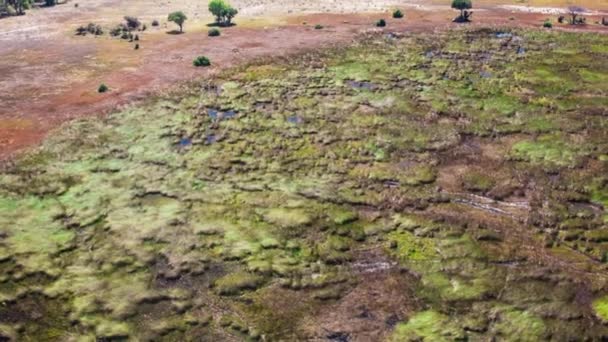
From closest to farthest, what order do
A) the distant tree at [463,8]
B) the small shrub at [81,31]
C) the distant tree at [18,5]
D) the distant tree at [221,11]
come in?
1. the small shrub at [81,31]
2. the distant tree at [463,8]
3. the distant tree at [221,11]
4. the distant tree at [18,5]

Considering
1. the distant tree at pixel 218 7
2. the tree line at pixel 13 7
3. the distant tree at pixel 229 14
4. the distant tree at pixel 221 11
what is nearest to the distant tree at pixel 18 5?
the tree line at pixel 13 7

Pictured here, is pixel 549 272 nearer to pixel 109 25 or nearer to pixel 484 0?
pixel 109 25

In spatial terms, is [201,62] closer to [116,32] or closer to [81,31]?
[116,32]

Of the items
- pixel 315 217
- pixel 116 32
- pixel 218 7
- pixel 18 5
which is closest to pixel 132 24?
pixel 116 32

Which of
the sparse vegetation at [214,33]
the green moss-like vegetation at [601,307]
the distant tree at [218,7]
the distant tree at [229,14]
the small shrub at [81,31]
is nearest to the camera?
the green moss-like vegetation at [601,307]

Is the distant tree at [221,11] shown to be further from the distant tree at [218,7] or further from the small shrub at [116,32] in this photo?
the small shrub at [116,32]

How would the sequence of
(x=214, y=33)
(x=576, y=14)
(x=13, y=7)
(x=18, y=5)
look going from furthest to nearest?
(x=13, y=7), (x=18, y=5), (x=576, y=14), (x=214, y=33)

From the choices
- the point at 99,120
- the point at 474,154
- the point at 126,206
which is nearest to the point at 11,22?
the point at 99,120
